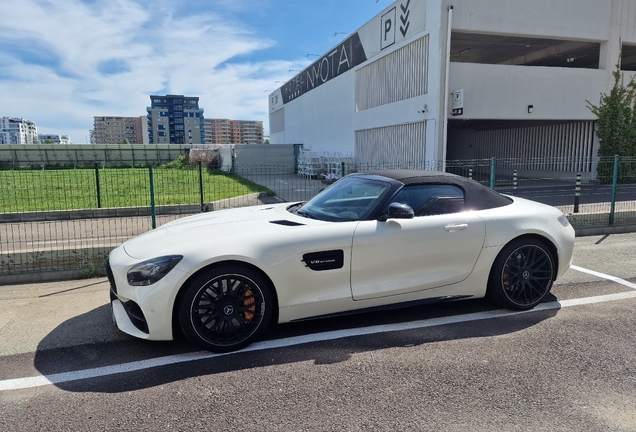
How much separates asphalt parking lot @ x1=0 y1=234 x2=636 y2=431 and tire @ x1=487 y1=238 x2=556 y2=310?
6.0 inches

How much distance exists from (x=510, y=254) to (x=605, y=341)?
42.1 inches

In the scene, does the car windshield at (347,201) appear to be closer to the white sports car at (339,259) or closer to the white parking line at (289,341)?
the white sports car at (339,259)

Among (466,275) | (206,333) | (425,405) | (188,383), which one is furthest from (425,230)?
(188,383)

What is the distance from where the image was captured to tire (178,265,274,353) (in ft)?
11.5

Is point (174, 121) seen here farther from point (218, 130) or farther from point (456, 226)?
point (456, 226)

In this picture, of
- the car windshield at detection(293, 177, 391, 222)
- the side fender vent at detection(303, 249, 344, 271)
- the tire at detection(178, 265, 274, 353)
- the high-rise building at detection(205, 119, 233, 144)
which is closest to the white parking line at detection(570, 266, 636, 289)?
the car windshield at detection(293, 177, 391, 222)

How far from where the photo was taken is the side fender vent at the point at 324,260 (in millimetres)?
3732

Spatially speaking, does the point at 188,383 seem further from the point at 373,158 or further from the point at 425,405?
the point at 373,158

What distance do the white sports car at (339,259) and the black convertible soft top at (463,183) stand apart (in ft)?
0.05

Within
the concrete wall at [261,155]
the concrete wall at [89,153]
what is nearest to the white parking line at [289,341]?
the concrete wall at [261,155]

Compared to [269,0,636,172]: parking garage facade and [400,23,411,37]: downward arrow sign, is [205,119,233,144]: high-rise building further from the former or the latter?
[400,23,411,37]: downward arrow sign

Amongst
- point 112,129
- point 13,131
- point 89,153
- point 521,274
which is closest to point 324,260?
point 521,274

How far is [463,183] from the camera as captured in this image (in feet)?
15.2

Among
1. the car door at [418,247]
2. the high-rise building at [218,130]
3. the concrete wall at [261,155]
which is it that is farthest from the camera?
the high-rise building at [218,130]
